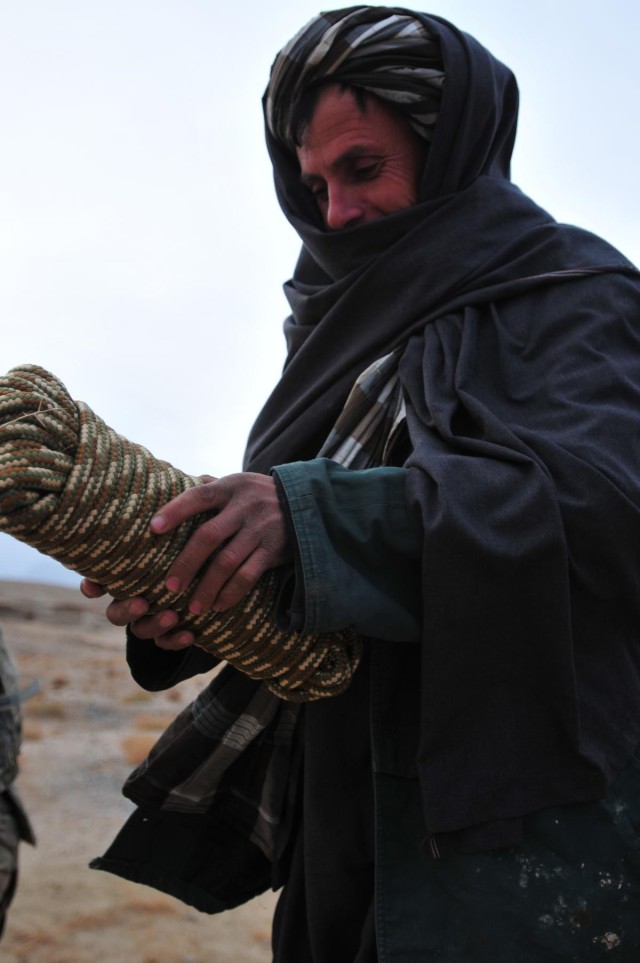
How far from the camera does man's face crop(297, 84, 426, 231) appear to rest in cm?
228

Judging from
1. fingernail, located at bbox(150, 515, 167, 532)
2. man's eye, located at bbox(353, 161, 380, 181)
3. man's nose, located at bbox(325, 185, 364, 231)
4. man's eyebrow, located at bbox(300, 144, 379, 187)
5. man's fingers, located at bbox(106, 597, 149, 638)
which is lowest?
man's fingers, located at bbox(106, 597, 149, 638)

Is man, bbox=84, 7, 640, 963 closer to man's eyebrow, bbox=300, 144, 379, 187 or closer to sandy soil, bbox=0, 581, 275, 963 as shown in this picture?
man's eyebrow, bbox=300, 144, 379, 187

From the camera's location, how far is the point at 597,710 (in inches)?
68.7

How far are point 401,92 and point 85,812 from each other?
9.40 m

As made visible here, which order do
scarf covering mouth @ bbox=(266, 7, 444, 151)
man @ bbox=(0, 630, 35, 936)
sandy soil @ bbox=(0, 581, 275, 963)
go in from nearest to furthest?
scarf covering mouth @ bbox=(266, 7, 444, 151), man @ bbox=(0, 630, 35, 936), sandy soil @ bbox=(0, 581, 275, 963)

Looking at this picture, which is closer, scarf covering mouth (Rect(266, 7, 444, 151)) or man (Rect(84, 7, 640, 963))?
man (Rect(84, 7, 640, 963))

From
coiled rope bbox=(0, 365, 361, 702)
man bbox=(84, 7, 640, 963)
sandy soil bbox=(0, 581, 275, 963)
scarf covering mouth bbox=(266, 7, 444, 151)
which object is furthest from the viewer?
sandy soil bbox=(0, 581, 275, 963)

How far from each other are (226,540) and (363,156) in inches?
44.2

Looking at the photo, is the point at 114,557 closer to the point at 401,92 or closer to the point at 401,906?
the point at 401,906

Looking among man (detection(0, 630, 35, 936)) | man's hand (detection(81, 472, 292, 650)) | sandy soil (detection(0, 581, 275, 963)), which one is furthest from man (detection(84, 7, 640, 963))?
sandy soil (detection(0, 581, 275, 963))

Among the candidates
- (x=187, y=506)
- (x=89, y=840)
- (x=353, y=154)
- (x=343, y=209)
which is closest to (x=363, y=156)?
(x=353, y=154)

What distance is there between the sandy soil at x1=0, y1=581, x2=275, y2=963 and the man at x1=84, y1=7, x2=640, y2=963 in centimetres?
480

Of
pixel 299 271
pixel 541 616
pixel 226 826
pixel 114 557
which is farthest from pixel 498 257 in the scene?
pixel 226 826

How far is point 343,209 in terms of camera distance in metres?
2.30
